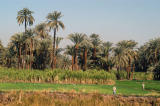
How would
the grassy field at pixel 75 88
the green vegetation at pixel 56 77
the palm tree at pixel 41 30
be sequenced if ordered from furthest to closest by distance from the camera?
the palm tree at pixel 41 30 → the green vegetation at pixel 56 77 → the grassy field at pixel 75 88

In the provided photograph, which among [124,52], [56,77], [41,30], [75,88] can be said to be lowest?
[75,88]

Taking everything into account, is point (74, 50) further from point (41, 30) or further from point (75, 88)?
point (75, 88)

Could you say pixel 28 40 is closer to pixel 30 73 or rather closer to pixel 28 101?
pixel 30 73

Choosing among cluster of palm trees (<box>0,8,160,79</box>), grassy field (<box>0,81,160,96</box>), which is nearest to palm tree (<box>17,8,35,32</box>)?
cluster of palm trees (<box>0,8,160,79</box>)

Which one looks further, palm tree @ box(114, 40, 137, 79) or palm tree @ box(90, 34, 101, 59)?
palm tree @ box(90, 34, 101, 59)

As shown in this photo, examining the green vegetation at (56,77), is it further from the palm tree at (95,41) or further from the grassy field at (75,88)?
the palm tree at (95,41)

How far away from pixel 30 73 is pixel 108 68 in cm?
3677

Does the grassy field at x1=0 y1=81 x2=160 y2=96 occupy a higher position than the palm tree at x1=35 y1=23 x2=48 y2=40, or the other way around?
the palm tree at x1=35 y1=23 x2=48 y2=40

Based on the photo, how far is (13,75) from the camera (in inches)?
1524

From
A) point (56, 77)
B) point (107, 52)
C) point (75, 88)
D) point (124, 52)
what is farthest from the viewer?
point (107, 52)

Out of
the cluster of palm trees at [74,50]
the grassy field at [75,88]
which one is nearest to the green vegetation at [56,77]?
the grassy field at [75,88]

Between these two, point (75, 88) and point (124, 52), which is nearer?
point (75, 88)

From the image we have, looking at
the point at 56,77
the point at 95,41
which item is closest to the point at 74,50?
the point at 95,41

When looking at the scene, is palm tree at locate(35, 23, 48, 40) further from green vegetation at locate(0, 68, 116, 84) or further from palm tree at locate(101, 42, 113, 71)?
green vegetation at locate(0, 68, 116, 84)
